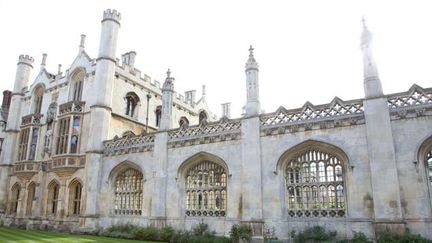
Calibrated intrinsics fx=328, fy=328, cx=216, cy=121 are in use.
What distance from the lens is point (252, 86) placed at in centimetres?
1543

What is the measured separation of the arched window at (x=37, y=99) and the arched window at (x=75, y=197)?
8997mm

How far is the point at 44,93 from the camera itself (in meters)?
26.4

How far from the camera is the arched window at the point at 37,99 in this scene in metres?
27.1

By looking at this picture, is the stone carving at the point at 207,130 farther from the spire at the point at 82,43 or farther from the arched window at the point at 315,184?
the spire at the point at 82,43

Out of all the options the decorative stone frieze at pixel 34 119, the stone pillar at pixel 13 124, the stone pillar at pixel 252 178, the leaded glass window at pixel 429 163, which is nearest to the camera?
the leaded glass window at pixel 429 163

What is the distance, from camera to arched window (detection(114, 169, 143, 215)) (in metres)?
18.4

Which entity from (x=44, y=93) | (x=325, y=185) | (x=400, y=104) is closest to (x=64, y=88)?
(x=44, y=93)

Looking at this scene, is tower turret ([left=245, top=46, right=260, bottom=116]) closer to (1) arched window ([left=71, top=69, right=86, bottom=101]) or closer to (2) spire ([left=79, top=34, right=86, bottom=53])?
(1) arched window ([left=71, top=69, right=86, bottom=101])

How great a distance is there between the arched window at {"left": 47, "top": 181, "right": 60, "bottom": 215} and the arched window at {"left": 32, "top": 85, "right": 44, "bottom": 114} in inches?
285

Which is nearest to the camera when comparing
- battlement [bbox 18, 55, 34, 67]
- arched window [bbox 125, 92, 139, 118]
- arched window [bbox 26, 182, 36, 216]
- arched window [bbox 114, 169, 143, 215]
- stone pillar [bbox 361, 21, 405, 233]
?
stone pillar [bbox 361, 21, 405, 233]

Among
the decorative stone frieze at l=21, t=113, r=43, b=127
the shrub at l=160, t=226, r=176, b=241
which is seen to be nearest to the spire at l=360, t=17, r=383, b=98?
the shrub at l=160, t=226, r=176, b=241

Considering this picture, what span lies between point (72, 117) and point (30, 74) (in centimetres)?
1151

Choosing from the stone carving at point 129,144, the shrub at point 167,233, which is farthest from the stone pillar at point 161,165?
the shrub at point 167,233

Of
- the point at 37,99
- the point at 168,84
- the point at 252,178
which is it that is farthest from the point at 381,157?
the point at 37,99
